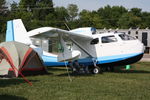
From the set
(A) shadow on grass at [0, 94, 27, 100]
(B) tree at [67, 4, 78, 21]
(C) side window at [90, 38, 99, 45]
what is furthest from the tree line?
(A) shadow on grass at [0, 94, 27, 100]

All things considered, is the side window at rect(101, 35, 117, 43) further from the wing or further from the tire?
the tire

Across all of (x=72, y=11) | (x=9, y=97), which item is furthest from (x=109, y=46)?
(x=72, y=11)

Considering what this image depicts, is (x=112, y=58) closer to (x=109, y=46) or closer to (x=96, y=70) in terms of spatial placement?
(x=109, y=46)

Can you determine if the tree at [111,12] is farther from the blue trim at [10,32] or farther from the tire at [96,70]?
the tire at [96,70]

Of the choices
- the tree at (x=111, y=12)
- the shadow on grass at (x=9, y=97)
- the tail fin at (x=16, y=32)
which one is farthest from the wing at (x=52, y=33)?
the tree at (x=111, y=12)

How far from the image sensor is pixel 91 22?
81.1 m

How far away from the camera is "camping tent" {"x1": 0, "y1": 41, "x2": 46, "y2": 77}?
45.1 ft

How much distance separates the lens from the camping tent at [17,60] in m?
13.7

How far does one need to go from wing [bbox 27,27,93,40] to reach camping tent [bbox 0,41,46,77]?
93 centimetres

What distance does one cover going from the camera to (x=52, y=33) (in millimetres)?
15398

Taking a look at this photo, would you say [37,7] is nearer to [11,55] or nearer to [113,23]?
[113,23]

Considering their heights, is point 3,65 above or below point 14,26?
below

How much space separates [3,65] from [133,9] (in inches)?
3410

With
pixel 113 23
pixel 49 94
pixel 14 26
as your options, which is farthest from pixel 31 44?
pixel 113 23
